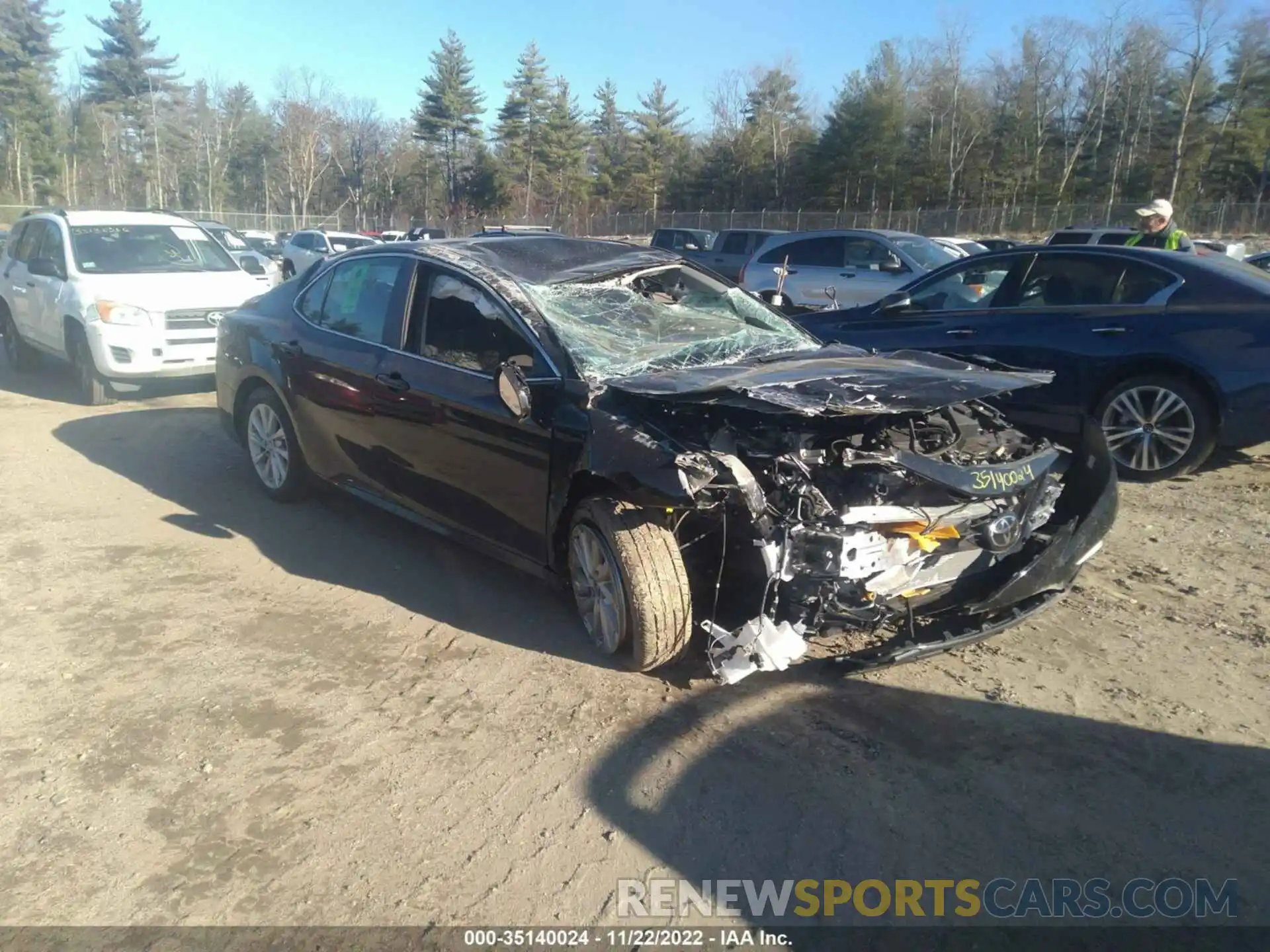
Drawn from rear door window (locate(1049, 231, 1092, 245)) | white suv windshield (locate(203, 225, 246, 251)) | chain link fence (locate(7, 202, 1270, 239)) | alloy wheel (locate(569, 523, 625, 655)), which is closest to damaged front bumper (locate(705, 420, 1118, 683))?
alloy wheel (locate(569, 523, 625, 655))

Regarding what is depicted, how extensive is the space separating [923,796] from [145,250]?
31.7 ft

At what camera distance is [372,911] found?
2752 mm

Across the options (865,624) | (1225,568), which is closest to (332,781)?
(865,624)

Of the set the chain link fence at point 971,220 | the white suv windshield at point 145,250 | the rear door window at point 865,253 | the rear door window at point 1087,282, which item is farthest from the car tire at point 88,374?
the chain link fence at point 971,220

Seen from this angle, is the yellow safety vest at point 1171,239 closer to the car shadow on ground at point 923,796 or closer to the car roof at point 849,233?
the car roof at point 849,233

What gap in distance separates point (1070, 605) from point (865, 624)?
5.17 ft

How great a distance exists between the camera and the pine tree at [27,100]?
53.9 m

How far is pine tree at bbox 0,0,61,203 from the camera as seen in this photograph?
5388 centimetres

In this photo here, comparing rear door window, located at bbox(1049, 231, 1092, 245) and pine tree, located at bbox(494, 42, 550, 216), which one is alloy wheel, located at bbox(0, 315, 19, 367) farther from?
pine tree, located at bbox(494, 42, 550, 216)

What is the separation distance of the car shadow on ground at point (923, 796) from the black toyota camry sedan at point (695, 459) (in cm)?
28

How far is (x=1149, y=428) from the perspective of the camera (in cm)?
643

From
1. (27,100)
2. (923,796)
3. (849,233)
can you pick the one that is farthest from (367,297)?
(27,100)

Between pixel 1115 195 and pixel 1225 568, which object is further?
pixel 1115 195

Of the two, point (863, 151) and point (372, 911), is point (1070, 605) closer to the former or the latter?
point (372, 911)
